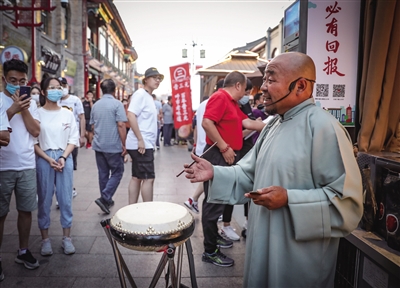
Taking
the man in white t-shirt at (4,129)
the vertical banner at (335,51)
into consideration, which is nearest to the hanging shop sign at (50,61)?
the man in white t-shirt at (4,129)

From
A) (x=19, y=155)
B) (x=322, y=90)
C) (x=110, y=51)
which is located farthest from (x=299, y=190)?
(x=110, y=51)

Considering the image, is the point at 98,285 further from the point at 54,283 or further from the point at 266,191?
the point at 266,191

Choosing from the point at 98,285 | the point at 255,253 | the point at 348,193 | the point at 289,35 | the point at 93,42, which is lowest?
the point at 98,285

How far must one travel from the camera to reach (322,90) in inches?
121

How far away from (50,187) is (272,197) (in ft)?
9.22

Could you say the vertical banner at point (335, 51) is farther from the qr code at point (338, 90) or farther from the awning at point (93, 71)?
the awning at point (93, 71)

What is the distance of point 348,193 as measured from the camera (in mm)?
1601

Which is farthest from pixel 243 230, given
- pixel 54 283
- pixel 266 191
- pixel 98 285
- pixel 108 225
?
pixel 266 191

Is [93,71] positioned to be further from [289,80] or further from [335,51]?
[289,80]

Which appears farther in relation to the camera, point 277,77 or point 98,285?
point 98,285

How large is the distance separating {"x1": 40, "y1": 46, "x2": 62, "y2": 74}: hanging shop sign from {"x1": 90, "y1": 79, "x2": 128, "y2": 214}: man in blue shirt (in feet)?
32.5

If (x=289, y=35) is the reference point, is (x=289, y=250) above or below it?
below

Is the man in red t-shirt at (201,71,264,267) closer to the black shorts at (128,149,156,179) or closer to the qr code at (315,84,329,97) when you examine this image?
the qr code at (315,84,329,97)

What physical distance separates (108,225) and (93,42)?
80.5ft
